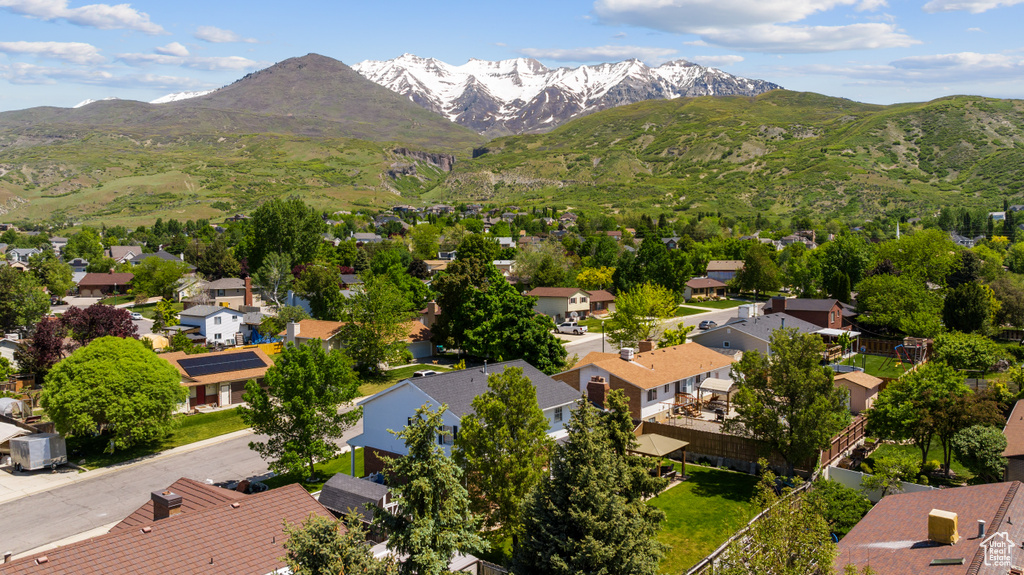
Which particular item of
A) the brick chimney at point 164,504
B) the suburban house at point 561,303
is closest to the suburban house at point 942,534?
the brick chimney at point 164,504

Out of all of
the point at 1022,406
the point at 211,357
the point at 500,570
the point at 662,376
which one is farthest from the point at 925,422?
the point at 211,357

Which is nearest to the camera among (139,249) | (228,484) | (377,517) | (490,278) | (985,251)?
(377,517)

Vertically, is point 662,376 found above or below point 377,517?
below

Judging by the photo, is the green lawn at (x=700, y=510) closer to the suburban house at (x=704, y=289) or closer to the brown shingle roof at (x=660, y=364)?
the brown shingle roof at (x=660, y=364)

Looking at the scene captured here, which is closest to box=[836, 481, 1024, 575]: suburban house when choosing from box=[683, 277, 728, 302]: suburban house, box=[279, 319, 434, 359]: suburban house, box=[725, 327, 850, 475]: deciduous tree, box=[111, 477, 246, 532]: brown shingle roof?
box=[725, 327, 850, 475]: deciduous tree

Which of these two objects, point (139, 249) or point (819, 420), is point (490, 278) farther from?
point (139, 249)

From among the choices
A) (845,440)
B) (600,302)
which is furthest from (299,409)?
A: (600,302)
